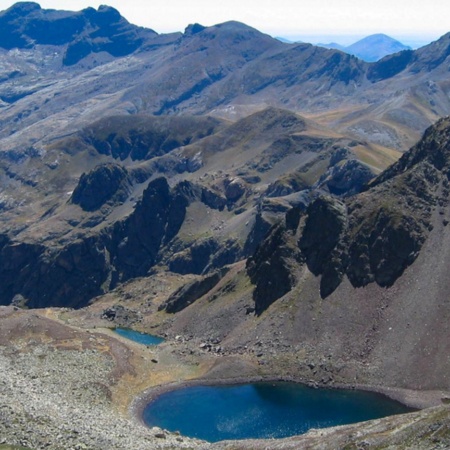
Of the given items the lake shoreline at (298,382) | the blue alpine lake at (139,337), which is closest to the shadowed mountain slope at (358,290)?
the lake shoreline at (298,382)

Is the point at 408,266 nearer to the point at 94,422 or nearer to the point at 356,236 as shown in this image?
the point at 356,236

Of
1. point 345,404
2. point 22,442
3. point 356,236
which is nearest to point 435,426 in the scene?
point 345,404

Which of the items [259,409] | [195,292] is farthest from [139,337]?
[259,409]

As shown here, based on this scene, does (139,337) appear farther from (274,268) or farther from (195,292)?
(274,268)

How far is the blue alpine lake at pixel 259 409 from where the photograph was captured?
12075 centimetres

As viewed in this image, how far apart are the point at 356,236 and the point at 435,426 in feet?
303

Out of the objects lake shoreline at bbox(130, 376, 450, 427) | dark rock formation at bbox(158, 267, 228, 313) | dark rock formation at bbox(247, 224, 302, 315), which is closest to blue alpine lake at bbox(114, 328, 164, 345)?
dark rock formation at bbox(158, 267, 228, 313)

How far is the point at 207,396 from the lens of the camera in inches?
5344

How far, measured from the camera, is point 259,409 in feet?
424

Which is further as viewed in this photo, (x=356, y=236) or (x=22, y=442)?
(x=356, y=236)

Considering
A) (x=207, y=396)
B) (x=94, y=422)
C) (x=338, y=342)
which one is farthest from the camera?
(x=338, y=342)

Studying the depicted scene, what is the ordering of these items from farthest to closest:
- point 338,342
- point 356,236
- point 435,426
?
point 356,236 → point 338,342 → point 435,426

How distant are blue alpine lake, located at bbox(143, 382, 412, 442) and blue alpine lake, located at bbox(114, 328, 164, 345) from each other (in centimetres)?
3829

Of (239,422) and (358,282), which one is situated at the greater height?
(358,282)
